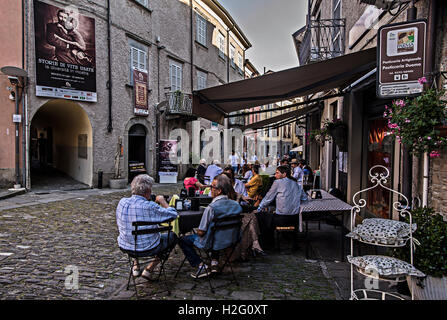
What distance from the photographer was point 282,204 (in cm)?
489

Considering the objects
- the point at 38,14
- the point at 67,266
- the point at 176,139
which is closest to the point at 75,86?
the point at 38,14

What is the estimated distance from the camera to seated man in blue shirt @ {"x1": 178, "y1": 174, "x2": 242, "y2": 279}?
3729mm

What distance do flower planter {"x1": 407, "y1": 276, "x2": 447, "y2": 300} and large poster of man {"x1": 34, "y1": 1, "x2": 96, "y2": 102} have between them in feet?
38.5

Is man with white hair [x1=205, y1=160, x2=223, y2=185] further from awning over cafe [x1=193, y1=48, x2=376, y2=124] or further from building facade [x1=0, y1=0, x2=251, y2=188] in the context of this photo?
awning over cafe [x1=193, y1=48, x2=376, y2=124]

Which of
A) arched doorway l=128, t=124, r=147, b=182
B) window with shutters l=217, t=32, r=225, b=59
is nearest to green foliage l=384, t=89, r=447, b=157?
arched doorway l=128, t=124, r=147, b=182

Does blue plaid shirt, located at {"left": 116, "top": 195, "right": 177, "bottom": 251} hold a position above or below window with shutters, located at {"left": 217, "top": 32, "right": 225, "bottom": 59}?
below

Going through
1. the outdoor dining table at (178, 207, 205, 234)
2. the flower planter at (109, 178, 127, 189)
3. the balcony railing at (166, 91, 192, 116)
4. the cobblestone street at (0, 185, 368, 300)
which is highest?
the balcony railing at (166, 91, 192, 116)

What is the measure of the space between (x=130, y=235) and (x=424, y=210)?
10.1 feet

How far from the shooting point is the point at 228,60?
24656mm

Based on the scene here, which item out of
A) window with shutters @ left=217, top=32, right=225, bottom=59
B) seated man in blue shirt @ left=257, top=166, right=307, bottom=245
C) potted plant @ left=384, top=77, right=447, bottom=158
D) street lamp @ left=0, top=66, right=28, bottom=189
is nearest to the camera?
potted plant @ left=384, top=77, right=447, bottom=158

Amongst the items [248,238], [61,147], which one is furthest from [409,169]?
[61,147]

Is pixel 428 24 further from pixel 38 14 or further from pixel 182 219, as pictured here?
pixel 38 14

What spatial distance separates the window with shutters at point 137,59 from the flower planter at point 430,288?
1364 centimetres

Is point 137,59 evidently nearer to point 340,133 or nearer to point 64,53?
point 64,53
